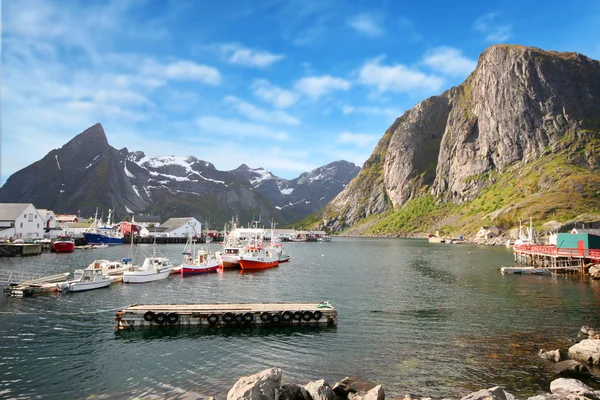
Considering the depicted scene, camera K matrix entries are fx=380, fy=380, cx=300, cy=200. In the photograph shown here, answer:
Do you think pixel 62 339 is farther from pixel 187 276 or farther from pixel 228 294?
pixel 187 276

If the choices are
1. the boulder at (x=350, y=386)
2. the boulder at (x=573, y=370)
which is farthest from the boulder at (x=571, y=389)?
the boulder at (x=350, y=386)

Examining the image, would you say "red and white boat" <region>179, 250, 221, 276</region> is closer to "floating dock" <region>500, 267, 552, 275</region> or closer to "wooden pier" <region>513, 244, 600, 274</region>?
"floating dock" <region>500, 267, 552, 275</region>

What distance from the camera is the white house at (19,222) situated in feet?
393

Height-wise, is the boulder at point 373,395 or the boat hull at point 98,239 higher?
the boat hull at point 98,239

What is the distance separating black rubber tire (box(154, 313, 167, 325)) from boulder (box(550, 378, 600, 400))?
97.7 ft

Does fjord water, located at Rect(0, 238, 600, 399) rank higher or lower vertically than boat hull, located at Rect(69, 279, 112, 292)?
lower

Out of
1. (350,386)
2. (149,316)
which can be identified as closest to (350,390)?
(350,386)

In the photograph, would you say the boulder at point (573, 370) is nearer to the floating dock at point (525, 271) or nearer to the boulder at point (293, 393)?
the boulder at point (293, 393)

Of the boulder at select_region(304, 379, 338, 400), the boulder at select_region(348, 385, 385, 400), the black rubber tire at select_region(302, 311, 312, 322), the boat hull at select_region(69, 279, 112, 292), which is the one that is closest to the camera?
the boulder at select_region(348, 385, 385, 400)

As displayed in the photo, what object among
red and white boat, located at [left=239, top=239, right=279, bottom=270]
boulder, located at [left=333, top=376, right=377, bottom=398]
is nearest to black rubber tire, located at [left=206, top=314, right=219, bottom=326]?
boulder, located at [left=333, top=376, right=377, bottom=398]

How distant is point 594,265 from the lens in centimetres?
7206

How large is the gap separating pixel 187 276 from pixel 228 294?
2186 cm

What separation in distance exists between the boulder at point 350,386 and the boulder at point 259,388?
12.1ft

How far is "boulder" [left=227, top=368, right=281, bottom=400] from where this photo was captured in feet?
57.6
